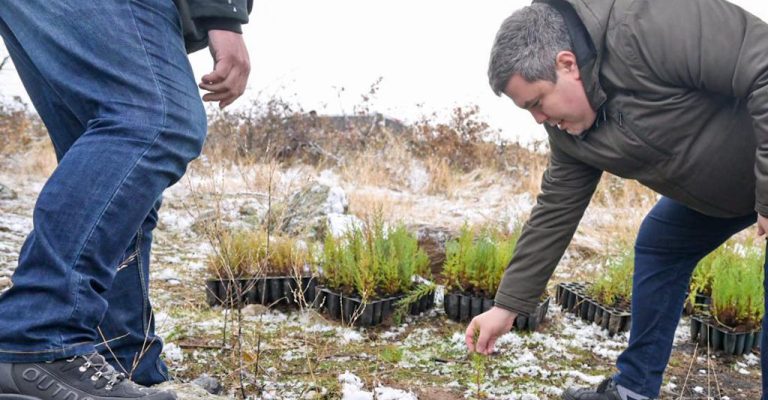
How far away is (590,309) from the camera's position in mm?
3494

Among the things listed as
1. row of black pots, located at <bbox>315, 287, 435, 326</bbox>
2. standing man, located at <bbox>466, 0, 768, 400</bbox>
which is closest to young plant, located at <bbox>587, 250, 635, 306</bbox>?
row of black pots, located at <bbox>315, 287, 435, 326</bbox>

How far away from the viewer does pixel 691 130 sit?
70.7 inches

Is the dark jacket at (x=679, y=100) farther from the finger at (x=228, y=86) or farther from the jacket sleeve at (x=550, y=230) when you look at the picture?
the finger at (x=228, y=86)

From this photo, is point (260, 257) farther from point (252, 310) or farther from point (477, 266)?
point (477, 266)

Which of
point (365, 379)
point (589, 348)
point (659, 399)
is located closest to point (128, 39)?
point (365, 379)

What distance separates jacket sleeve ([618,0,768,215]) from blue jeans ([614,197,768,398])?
1.86 ft

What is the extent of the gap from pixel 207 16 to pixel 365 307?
1940 mm

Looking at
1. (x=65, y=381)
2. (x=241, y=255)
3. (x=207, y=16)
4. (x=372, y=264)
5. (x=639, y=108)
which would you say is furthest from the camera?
(x=241, y=255)

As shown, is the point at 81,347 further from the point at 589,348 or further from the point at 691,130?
the point at 589,348

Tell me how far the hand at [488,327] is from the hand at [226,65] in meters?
1.07

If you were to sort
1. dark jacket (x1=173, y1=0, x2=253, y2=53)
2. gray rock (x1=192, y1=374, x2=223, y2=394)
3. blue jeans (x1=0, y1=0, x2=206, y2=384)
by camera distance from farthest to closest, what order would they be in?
1. gray rock (x1=192, y1=374, x2=223, y2=394)
2. dark jacket (x1=173, y1=0, x2=253, y2=53)
3. blue jeans (x1=0, y1=0, x2=206, y2=384)

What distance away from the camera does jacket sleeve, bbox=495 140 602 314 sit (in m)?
2.09

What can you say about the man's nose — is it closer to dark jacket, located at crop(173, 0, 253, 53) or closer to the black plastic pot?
dark jacket, located at crop(173, 0, 253, 53)

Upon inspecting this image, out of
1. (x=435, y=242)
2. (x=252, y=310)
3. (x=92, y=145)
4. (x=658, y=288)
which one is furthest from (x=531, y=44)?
(x=435, y=242)
